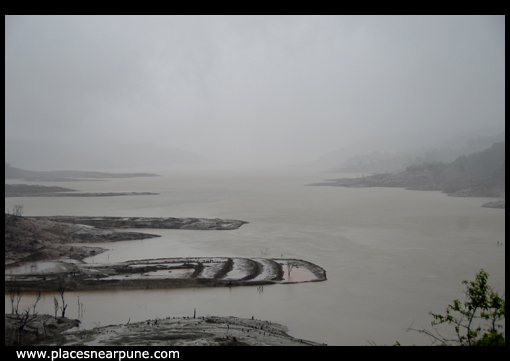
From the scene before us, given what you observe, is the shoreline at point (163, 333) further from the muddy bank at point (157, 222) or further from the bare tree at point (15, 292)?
the muddy bank at point (157, 222)

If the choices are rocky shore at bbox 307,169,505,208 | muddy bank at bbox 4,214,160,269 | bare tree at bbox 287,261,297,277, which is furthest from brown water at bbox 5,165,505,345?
rocky shore at bbox 307,169,505,208

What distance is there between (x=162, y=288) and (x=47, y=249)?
6383mm

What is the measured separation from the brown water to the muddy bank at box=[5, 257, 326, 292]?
1.54ft

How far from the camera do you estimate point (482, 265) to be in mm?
15797

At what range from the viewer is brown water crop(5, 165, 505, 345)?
35.6 ft

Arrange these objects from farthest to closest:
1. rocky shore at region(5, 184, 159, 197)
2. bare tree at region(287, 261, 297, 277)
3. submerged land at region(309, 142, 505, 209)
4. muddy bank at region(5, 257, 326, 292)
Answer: rocky shore at region(5, 184, 159, 197), submerged land at region(309, 142, 505, 209), bare tree at region(287, 261, 297, 277), muddy bank at region(5, 257, 326, 292)

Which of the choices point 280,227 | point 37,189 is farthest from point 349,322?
point 37,189

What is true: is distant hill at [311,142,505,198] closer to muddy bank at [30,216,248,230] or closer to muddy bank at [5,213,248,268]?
muddy bank at [30,216,248,230]

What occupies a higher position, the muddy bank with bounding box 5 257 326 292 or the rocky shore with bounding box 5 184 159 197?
the rocky shore with bounding box 5 184 159 197

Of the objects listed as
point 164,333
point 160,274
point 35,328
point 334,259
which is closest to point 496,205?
point 334,259

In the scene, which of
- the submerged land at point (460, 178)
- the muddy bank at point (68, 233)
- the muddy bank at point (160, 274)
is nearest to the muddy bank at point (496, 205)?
the submerged land at point (460, 178)

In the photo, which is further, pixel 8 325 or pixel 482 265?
pixel 482 265

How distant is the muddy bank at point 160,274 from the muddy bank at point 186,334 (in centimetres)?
298
